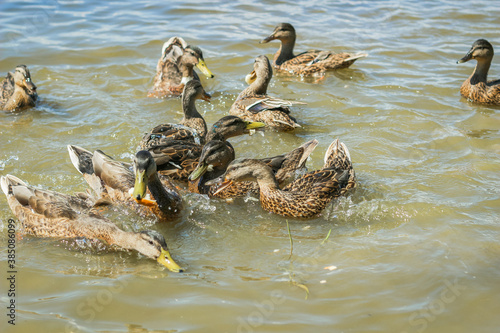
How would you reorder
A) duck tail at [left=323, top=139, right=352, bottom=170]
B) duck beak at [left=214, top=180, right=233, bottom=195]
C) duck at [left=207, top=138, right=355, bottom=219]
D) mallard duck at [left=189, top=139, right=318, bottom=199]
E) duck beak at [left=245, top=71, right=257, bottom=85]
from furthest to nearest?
1. duck beak at [left=245, top=71, right=257, bottom=85]
2. duck tail at [left=323, top=139, right=352, bottom=170]
3. mallard duck at [left=189, top=139, right=318, bottom=199]
4. duck beak at [left=214, top=180, right=233, bottom=195]
5. duck at [left=207, top=138, right=355, bottom=219]

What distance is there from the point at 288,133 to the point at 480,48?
3.70 meters

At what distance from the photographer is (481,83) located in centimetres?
859

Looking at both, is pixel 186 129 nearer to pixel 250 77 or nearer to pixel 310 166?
pixel 310 166

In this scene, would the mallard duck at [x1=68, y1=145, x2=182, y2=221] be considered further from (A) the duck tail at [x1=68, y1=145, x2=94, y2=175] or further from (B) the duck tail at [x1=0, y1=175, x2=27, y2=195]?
(B) the duck tail at [x1=0, y1=175, x2=27, y2=195]

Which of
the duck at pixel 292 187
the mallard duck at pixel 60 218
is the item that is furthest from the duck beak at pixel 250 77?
the mallard duck at pixel 60 218

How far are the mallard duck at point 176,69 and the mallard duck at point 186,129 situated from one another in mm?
1225

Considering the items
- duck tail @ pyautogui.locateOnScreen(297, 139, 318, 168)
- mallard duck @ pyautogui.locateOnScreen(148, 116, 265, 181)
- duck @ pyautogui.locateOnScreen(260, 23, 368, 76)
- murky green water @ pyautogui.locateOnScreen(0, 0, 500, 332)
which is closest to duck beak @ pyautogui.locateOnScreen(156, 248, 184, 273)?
murky green water @ pyautogui.locateOnScreen(0, 0, 500, 332)

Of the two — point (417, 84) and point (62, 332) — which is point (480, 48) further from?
point (62, 332)

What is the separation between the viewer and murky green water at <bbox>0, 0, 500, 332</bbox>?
160 inches

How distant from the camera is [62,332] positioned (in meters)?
3.80

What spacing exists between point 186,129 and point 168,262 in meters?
2.70

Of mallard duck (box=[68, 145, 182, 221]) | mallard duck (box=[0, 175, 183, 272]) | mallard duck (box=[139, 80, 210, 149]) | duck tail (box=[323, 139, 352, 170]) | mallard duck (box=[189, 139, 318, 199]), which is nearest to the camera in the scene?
mallard duck (box=[0, 175, 183, 272])

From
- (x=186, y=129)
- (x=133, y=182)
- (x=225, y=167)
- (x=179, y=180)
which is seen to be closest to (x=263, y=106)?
(x=186, y=129)

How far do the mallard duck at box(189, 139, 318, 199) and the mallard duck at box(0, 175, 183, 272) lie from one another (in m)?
1.15
